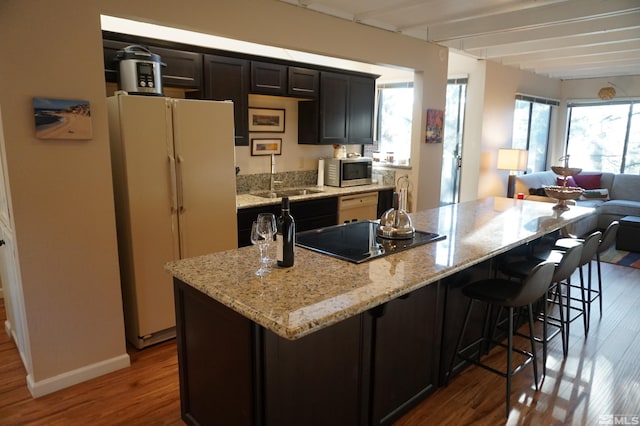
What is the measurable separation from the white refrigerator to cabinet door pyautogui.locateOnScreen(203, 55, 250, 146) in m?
0.56

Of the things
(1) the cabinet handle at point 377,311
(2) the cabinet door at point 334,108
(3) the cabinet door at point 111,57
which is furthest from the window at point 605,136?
(3) the cabinet door at point 111,57

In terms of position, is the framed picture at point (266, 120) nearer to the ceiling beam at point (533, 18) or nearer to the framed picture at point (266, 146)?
the framed picture at point (266, 146)

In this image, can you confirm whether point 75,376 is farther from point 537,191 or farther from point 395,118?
point 537,191

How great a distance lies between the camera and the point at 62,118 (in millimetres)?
2426

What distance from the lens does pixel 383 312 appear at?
2043 millimetres

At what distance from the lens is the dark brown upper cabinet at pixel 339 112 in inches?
188

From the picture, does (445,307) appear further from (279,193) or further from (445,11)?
(445,11)

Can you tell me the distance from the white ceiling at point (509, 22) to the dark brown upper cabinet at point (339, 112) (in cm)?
75

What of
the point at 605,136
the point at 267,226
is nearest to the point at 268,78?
the point at 267,226

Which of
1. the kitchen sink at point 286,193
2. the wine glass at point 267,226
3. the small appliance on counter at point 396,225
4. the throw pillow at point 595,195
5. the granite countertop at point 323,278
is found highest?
the wine glass at point 267,226

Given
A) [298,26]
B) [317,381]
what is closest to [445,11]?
[298,26]

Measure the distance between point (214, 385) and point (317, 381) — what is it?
0.48 metres

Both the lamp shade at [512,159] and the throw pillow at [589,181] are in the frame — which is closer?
the lamp shade at [512,159]

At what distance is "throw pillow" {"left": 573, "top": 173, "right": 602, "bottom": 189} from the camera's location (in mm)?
7375
